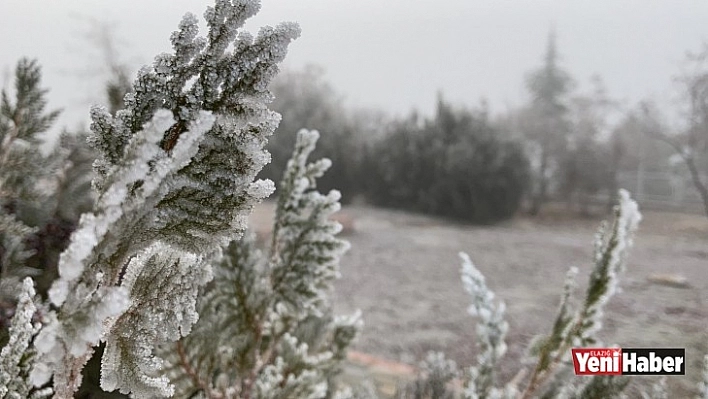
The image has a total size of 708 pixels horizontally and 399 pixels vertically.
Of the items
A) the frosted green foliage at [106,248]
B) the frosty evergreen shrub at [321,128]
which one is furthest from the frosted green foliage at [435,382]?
the frosty evergreen shrub at [321,128]

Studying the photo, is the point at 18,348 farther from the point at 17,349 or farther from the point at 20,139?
the point at 20,139

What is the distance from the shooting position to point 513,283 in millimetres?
2375

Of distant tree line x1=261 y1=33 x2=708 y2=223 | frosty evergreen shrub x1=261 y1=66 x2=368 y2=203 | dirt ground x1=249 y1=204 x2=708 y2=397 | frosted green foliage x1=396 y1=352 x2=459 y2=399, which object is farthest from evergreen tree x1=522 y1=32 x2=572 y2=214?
frosted green foliage x1=396 y1=352 x2=459 y2=399

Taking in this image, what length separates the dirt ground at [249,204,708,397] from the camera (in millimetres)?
1766

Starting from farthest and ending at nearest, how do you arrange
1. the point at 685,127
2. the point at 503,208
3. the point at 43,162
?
1. the point at 503,208
2. the point at 685,127
3. the point at 43,162

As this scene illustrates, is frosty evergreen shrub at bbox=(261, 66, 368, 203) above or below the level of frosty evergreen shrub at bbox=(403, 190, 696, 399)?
above

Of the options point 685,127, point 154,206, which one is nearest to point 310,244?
point 154,206

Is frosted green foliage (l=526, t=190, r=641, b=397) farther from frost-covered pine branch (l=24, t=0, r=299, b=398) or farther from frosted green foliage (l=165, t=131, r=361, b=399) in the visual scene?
frost-covered pine branch (l=24, t=0, r=299, b=398)

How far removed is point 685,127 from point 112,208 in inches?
106

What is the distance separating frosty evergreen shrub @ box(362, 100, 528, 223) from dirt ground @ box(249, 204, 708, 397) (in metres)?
0.24

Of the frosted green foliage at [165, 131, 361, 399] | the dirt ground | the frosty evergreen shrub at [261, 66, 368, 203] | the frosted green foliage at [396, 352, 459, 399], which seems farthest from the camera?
the frosty evergreen shrub at [261, 66, 368, 203]

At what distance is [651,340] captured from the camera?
1619 mm

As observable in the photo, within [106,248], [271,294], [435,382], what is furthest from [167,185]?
[435,382]

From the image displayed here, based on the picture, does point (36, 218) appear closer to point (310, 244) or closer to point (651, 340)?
point (310, 244)
